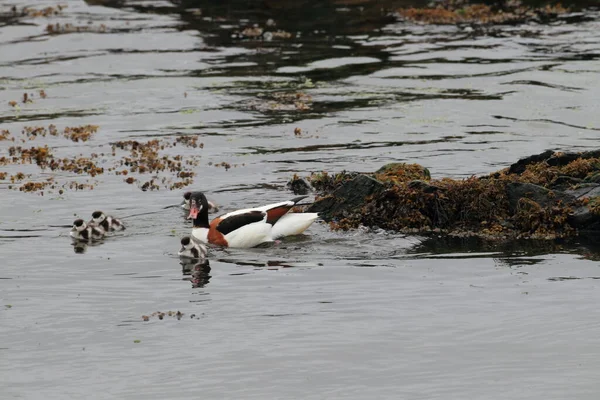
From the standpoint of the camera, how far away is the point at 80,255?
1806 cm

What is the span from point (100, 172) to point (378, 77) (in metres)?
13.5

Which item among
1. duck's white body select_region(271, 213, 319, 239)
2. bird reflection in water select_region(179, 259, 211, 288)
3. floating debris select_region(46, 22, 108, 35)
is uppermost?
floating debris select_region(46, 22, 108, 35)

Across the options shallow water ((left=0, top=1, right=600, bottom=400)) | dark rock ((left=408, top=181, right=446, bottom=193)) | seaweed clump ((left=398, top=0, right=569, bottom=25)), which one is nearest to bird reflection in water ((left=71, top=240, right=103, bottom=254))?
shallow water ((left=0, top=1, right=600, bottom=400))

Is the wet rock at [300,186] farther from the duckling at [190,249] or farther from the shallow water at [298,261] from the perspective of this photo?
the duckling at [190,249]

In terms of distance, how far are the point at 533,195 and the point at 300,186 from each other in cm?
499

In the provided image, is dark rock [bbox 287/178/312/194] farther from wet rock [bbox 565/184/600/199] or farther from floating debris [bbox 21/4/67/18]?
floating debris [bbox 21/4/67/18]

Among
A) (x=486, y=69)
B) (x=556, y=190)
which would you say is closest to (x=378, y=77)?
(x=486, y=69)

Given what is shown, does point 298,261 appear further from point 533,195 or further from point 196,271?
point 533,195

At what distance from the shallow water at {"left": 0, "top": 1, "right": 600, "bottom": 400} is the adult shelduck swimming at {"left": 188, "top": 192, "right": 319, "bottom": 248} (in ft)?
0.81

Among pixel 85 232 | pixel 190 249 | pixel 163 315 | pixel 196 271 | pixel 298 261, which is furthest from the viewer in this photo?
pixel 85 232

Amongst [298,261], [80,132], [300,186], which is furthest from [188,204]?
[80,132]

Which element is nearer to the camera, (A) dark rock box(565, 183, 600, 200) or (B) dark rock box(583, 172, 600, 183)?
(A) dark rock box(565, 183, 600, 200)

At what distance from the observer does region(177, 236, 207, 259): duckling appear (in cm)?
1761

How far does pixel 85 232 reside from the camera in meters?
18.7
